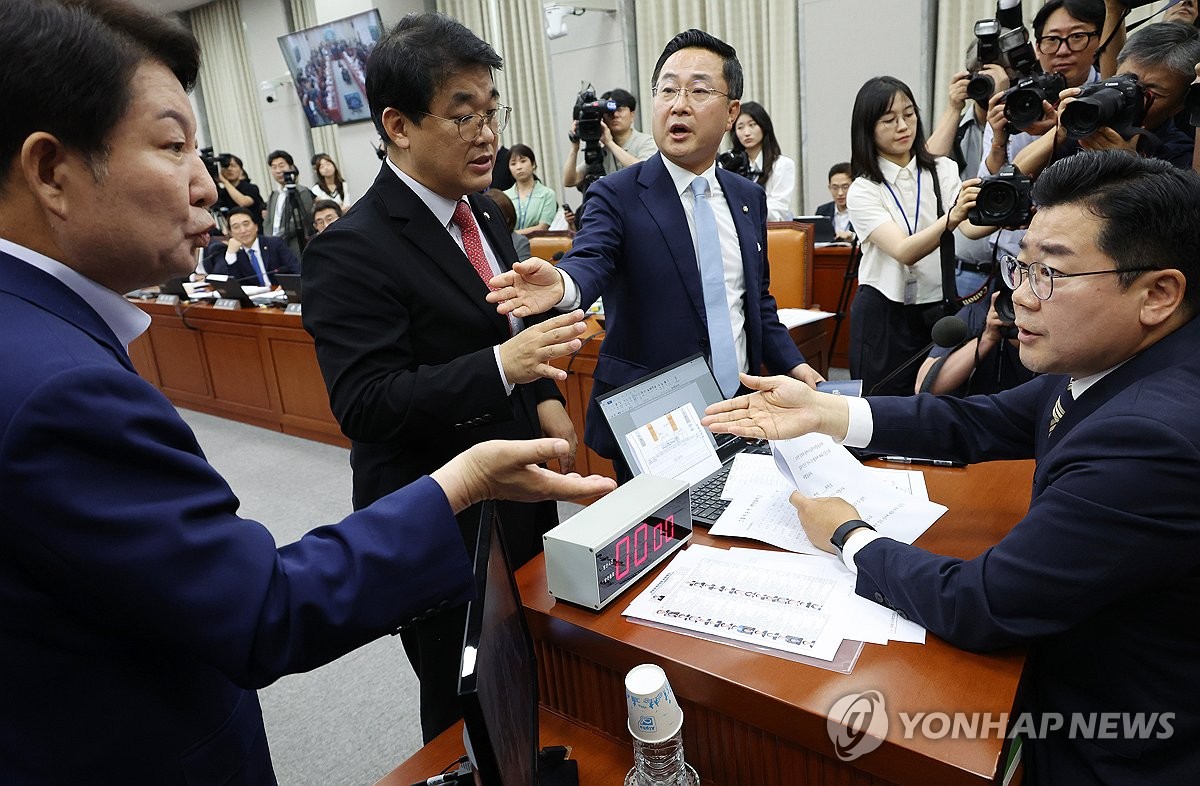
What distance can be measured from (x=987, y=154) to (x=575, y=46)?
201 inches

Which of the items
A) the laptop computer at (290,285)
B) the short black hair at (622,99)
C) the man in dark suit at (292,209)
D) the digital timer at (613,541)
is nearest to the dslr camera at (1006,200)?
the digital timer at (613,541)

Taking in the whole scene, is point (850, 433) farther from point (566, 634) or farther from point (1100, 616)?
point (566, 634)

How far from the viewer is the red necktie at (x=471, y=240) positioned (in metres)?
1.48

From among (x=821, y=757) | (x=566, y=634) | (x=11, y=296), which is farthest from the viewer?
(x=566, y=634)

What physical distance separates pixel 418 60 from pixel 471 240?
35 centimetres

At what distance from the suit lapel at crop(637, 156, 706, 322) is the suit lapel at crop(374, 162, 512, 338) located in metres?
0.56

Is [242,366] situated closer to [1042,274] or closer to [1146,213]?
[1042,274]

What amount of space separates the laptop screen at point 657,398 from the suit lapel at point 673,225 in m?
0.33

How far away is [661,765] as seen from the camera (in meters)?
0.90

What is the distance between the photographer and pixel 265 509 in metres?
3.61

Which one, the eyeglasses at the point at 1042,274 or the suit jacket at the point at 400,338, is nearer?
the eyeglasses at the point at 1042,274

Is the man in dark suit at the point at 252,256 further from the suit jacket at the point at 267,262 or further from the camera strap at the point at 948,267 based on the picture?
the camera strap at the point at 948,267

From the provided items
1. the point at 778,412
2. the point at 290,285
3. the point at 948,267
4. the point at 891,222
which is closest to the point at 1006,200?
the point at 948,267

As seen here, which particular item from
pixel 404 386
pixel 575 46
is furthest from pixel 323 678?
pixel 575 46
